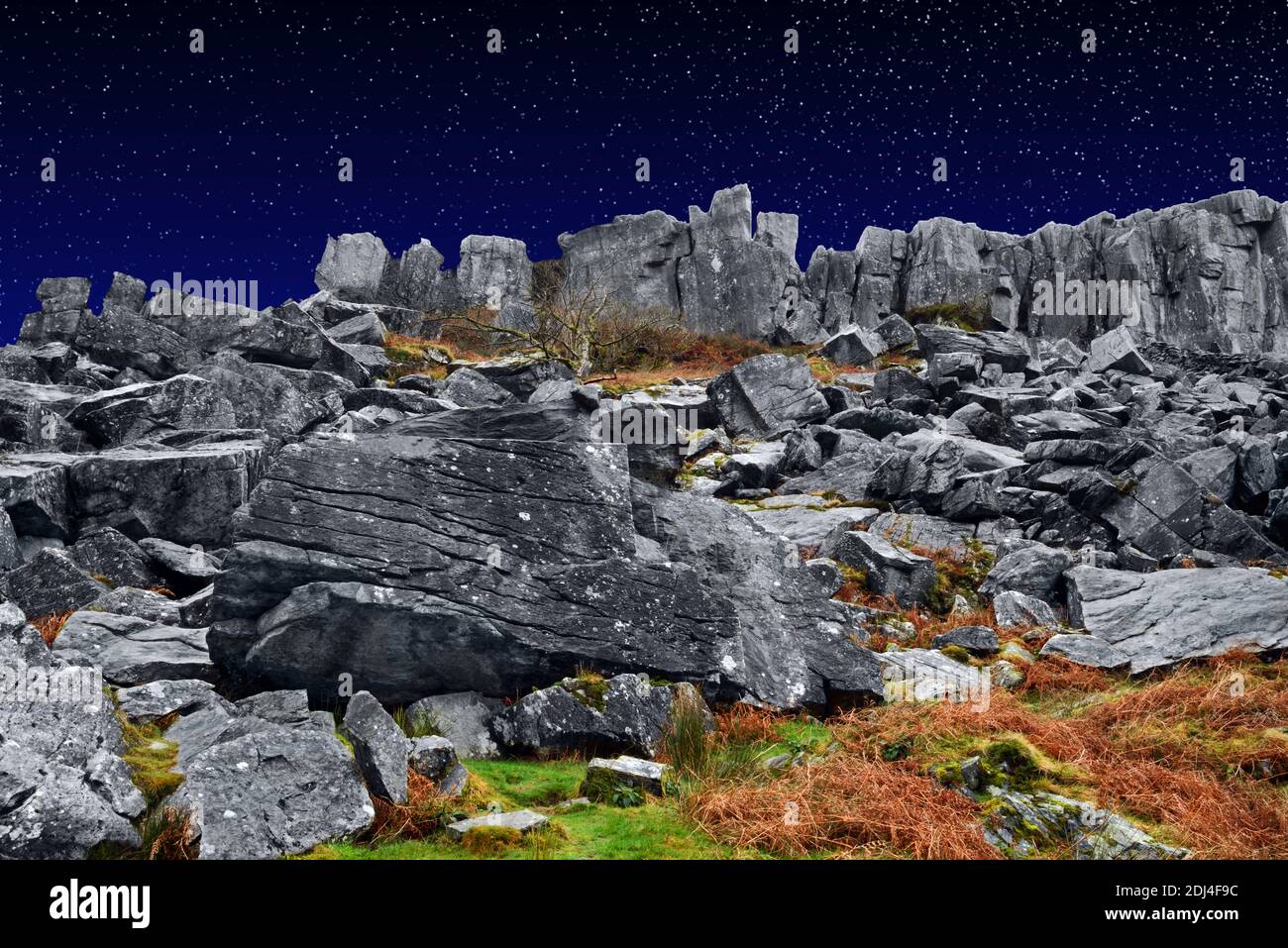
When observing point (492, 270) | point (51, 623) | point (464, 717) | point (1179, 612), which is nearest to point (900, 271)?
point (492, 270)

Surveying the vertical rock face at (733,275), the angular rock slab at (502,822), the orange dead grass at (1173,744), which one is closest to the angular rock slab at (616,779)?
the angular rock slab at (502,822)

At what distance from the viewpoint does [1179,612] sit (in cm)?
1259

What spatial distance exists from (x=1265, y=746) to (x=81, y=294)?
55715 millimetres

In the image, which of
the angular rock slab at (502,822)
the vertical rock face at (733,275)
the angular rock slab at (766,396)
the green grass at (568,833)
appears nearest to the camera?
the green grass at (568,833)

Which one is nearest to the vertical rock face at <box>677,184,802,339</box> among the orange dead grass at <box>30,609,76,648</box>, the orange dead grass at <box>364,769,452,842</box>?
the orange dead grass at <box>30,609,76,648</box>

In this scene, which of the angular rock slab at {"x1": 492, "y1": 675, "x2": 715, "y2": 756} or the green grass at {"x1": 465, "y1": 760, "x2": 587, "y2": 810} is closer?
the green grass at {"x1": 465, "y1": 760, "x2": 587, "y2": 810}

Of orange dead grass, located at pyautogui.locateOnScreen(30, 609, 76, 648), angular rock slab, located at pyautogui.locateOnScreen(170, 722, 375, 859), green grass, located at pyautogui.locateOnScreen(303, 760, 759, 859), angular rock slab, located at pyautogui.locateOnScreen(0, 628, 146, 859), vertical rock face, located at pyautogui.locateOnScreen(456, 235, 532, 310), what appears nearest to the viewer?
angular rock slab, located at pyautogui.locateOnScreen(0, 628, 146, 859)

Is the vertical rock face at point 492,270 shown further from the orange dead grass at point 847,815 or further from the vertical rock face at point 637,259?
the orange dead grass at point 847,815

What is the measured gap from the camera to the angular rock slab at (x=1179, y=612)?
11.6 meters

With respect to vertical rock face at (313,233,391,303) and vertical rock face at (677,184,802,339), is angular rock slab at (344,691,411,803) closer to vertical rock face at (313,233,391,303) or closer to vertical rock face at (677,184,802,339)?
vertical rock face at (677,184,802,339)

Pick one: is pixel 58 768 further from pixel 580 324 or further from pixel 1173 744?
pixel 580 324

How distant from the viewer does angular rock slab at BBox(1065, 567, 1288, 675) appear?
11648mm

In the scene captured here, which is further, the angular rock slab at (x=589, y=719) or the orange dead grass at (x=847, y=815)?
the angular rock slab at (x=589, y=719)
